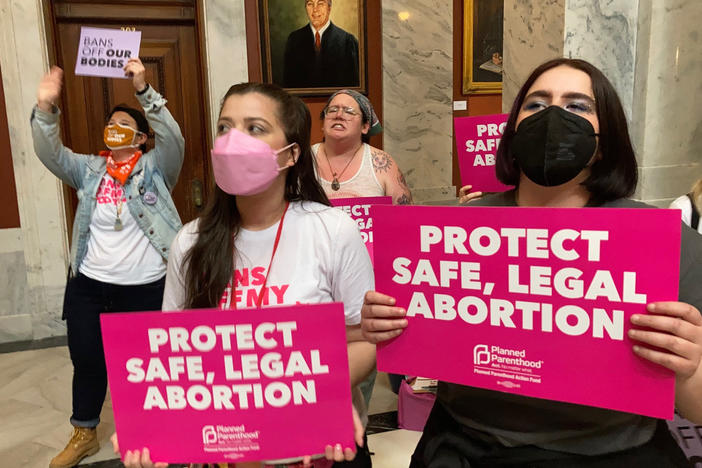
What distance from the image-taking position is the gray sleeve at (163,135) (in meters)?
2.51

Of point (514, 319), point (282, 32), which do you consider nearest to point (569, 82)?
point (514, 319)

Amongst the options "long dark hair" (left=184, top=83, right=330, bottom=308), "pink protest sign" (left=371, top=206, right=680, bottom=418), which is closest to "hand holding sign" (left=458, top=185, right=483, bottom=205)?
"long dark hair" (left=184, top=83, right=330, bottom=308)

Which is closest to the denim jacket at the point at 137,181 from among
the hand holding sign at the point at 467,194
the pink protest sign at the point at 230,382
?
the hand holding sign at the point at 467,194

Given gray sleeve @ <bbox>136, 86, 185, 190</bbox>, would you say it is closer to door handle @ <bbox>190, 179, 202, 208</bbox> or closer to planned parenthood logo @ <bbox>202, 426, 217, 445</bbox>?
planned parenthood logo @ <bbox>202, 426, 217, 445</bbox>

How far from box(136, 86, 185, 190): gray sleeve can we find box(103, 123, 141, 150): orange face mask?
132 mm

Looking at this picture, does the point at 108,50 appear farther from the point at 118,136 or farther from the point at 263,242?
the point at 263,242

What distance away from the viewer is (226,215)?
64.4 inches

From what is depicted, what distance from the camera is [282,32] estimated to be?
4.96 meters

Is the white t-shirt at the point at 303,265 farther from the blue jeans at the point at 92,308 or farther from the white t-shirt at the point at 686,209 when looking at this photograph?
the blue jeans at the point at 92,308

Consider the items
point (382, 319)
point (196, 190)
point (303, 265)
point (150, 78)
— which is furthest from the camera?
point (196, 190)

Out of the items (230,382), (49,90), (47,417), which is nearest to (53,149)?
(49,90)

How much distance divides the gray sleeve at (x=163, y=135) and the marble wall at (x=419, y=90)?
3.07 m

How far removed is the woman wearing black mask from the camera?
3.91 feet

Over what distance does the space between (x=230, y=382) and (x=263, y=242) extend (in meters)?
0.48
